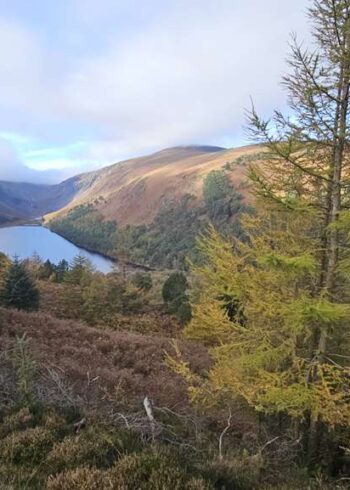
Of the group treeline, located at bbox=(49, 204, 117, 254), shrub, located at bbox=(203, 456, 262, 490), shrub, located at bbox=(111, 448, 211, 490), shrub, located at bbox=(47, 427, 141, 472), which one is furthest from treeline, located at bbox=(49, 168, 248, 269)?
shrub, located at bbox=(111, 448, 211, 490)

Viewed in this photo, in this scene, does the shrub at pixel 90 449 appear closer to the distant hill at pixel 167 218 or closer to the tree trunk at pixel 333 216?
the tree trunk at pixel 333 216

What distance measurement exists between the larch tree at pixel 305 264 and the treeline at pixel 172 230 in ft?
297

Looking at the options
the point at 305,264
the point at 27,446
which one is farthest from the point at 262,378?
the point at 27,446

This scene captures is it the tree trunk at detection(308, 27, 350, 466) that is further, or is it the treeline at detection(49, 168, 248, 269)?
the treeline at detection(49, 168, 248, 269)

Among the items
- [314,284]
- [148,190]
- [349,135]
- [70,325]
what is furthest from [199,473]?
[148,190]

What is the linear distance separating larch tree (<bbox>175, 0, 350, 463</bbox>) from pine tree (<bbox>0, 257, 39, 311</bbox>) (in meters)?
14.9

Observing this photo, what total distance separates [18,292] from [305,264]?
697 inches

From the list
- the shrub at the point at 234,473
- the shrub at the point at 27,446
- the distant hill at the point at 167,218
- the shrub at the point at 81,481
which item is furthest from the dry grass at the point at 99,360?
the distant hill at the point at 167,218

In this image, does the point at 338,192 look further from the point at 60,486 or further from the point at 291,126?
the point at 60,486

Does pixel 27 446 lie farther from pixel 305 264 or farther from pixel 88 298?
pixel 88 298

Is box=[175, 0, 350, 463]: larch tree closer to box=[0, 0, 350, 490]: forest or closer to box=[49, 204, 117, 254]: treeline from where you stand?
box=[0, 0, 350, 490]: forest

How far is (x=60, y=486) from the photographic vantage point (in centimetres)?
364

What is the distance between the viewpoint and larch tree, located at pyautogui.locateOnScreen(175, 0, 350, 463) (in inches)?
246

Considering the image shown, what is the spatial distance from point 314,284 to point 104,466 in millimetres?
4242
